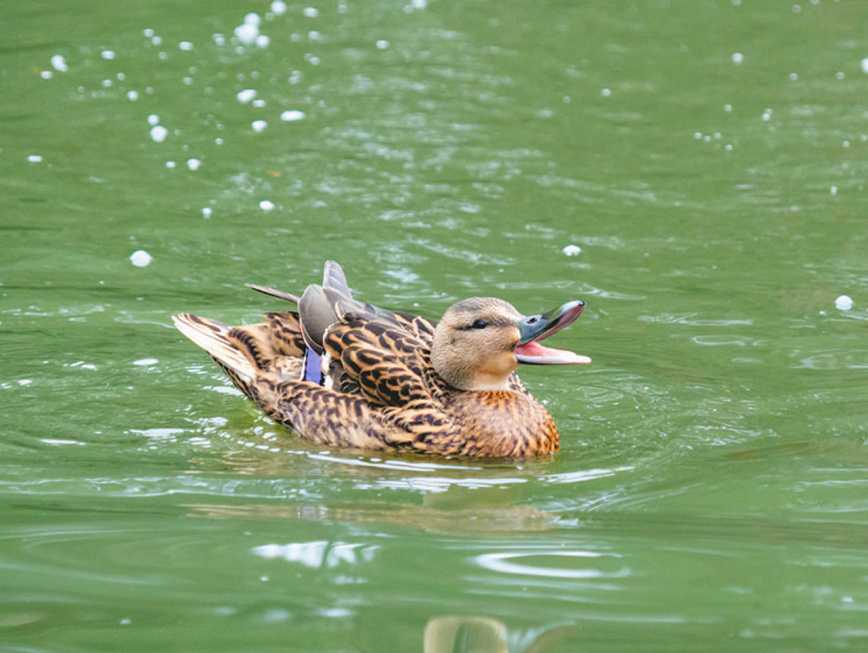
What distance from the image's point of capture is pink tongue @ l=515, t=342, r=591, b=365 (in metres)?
5.95

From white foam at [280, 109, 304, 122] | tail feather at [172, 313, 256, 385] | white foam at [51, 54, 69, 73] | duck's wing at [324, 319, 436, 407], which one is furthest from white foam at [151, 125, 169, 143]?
duck's wing at [324, 319, 436, 407]

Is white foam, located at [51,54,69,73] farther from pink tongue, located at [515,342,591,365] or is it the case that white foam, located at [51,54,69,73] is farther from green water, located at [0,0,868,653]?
pink tongue, located at [515,342,591,365]

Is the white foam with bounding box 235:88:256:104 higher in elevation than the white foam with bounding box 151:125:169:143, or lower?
higher

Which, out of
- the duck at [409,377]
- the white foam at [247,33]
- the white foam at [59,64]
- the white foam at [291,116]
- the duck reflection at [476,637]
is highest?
the white foam at [247,33]

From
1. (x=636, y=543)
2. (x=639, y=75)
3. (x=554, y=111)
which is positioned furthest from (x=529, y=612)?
(x=639, y=75)

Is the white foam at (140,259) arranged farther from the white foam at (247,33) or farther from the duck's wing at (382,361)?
the white foam at (247,33)

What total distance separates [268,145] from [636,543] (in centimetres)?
769

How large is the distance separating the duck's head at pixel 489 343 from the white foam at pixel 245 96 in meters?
7.19

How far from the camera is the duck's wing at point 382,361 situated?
20.8 feet

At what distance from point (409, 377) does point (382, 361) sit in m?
0.15

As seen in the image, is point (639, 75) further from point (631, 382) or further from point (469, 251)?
point (631, 382)

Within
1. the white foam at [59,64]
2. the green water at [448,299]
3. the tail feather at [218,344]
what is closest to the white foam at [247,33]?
the green water at [448,299]

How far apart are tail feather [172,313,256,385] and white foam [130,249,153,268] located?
84.1 inches

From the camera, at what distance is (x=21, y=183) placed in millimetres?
10844
